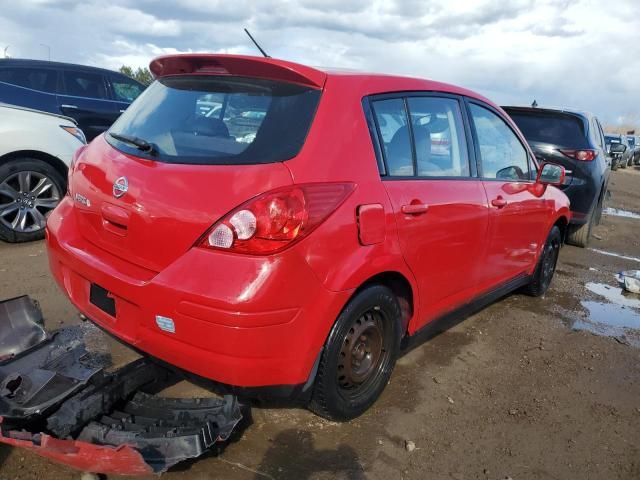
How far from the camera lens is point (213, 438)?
2238 millimetres

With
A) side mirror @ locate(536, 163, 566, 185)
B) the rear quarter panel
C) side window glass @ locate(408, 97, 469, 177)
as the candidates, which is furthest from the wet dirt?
side window glass @ locate(408, 97, 469, 177)

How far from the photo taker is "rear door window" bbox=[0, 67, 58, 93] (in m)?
7.58

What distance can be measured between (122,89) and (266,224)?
24.8 feet

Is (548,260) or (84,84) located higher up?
(84,84)

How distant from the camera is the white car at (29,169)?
512 centimetres

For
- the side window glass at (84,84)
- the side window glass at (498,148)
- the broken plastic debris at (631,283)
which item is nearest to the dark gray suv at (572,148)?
the broken plastic debris at (631,283)

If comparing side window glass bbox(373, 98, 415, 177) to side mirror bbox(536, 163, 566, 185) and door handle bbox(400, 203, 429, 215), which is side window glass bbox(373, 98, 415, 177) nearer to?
door handle bbox(400, 203, 429, 215)

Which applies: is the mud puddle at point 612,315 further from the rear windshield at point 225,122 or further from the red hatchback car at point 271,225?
the rear windshield at point 225,122

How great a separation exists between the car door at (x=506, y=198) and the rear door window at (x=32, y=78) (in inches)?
267

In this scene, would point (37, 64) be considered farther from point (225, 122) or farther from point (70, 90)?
point (225, 122)

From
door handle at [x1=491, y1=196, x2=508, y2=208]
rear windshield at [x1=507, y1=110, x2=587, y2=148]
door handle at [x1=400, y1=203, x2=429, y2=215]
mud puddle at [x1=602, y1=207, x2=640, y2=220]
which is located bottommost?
mud puddle at [x1=602, y1=207, x2=640, y2=220]

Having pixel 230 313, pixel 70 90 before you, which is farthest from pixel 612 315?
pixel 70 90

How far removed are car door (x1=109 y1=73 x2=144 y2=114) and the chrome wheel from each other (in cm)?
347

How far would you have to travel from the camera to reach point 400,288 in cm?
289
